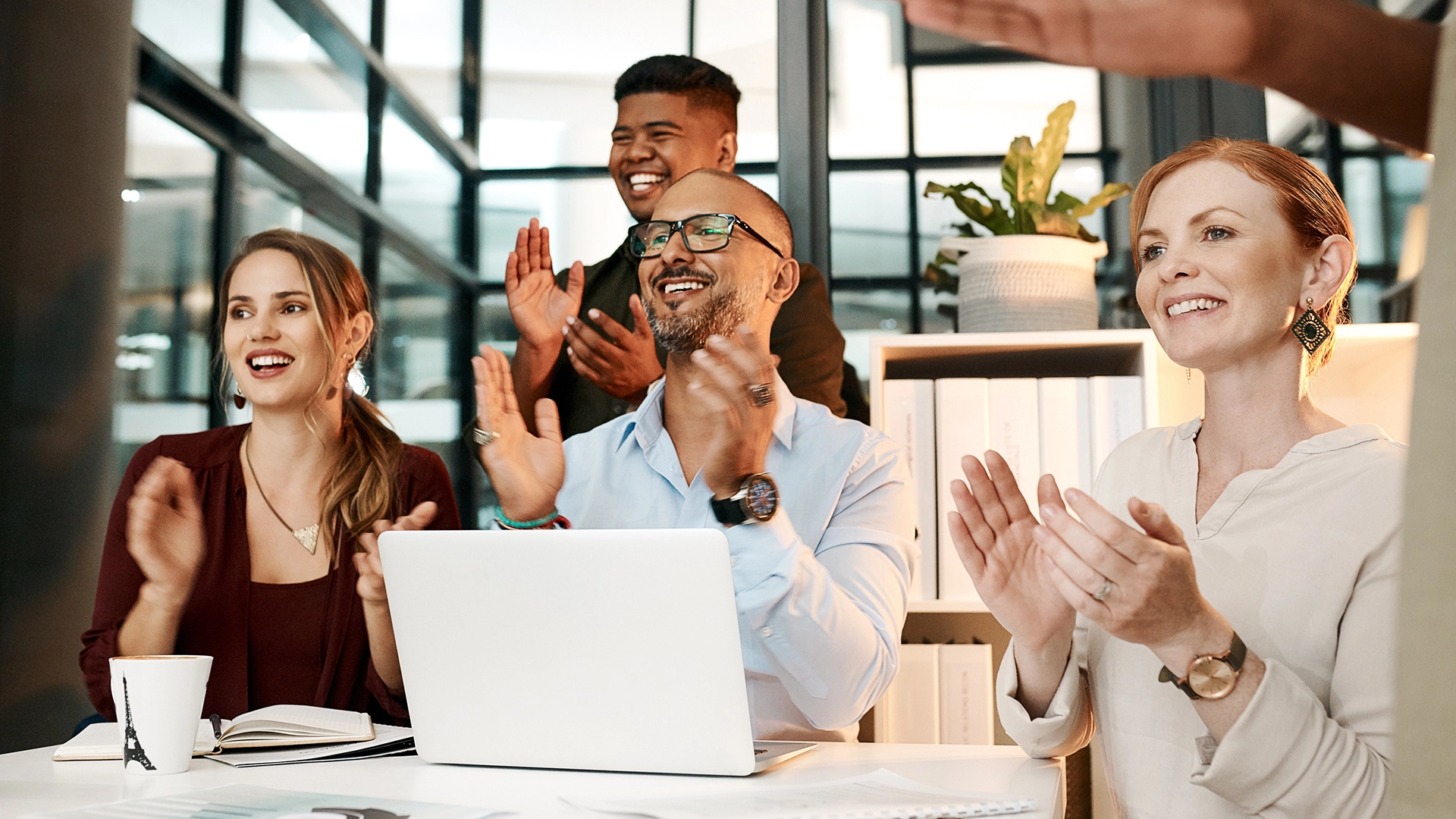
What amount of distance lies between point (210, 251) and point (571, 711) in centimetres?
194

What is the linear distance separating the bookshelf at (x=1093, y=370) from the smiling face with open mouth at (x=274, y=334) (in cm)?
107

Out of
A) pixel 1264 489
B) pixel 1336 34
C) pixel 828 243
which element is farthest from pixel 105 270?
pixel 1336 34

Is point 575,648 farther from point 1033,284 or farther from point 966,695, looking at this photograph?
point 1033,284

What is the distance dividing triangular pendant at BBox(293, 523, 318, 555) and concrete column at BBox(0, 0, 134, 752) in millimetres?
753

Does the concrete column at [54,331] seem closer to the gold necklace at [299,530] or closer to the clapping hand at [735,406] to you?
the gold necklace at [299,530]

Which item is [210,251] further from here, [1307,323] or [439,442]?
[1307,323]

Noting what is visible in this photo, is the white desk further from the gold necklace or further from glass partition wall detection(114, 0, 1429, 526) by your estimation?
glass partition wall detection(114, 0, 1429, 526)

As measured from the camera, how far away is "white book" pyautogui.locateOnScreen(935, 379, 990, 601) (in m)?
2.09

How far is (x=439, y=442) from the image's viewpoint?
261cm

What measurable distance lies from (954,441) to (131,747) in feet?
4.79

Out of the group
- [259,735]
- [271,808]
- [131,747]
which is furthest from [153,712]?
[271,808]

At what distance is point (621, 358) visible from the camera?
7.50ft

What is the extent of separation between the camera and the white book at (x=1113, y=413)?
82.0 inches

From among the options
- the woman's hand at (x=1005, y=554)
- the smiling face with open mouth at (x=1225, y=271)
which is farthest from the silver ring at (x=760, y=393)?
the smiling face with open mouth at (x=1225, y=271)
